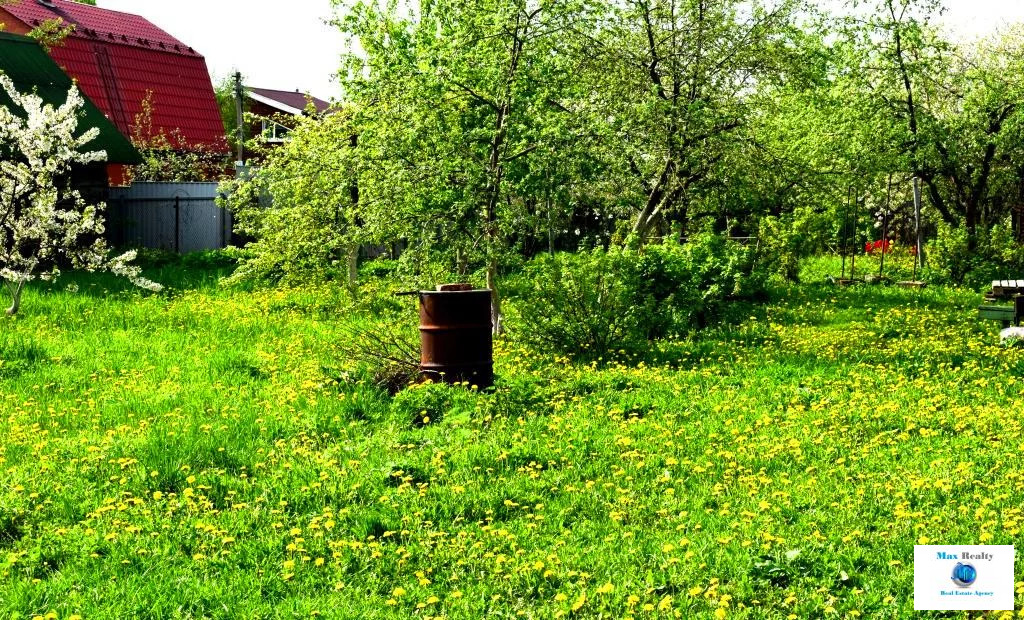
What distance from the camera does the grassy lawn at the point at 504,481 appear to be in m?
5.38

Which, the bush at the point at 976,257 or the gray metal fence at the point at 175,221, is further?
the gray metal fence at the point at 175,221

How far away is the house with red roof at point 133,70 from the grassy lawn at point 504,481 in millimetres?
24611

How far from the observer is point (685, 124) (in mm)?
14562

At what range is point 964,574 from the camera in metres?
5.13

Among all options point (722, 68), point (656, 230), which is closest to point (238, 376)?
point (722, 68)

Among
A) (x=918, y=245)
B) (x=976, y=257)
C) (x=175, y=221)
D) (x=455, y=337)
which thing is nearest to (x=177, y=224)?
(x=175, y=221)

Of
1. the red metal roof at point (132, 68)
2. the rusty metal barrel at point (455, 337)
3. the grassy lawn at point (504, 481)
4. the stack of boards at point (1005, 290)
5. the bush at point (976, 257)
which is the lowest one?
the grassy lawn at point (504, 481)

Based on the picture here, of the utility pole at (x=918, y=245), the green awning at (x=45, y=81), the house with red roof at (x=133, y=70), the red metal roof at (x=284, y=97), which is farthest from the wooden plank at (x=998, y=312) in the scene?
the red metal roof at (x=284, y=97)

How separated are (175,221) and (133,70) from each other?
13.1m

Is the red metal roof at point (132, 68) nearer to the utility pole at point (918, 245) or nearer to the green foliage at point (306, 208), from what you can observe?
the green foliage at point (306, 208)

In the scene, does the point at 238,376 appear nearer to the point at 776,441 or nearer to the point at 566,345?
the point at 566,345

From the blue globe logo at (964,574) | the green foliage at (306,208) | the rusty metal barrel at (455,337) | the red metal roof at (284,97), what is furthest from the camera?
the red metal roof at (284,97)

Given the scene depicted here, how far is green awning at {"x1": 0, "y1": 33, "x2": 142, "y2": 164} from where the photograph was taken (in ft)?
72.8

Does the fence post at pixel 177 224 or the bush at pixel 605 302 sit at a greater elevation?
the fence post at pixel 177 224
